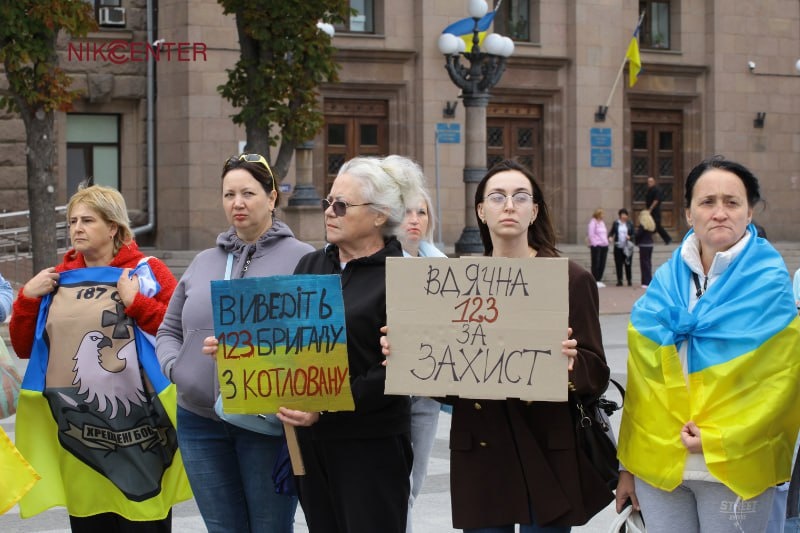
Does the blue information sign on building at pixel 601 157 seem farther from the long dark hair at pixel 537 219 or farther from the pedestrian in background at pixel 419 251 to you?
the long dark hair at pixel 537 219

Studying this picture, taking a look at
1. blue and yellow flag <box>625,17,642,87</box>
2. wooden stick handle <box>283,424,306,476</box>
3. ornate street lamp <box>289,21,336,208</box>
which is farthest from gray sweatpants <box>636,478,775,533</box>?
blue and yellow flag <box>625,17,642,87</box>

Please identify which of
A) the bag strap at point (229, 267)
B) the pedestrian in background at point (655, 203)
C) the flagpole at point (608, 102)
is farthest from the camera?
the flagpole at point (608, 102)

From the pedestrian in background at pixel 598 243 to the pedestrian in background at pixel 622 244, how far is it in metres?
0.26

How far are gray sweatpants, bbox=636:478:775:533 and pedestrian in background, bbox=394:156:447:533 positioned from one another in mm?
1211

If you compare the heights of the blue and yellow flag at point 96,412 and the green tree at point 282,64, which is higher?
the green tree at point 282,64

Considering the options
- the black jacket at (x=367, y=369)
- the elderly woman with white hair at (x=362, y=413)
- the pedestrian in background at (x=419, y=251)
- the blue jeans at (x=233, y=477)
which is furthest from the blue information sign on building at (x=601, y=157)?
the black jacket at (x=367, y=369)

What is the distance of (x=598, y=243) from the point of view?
2883 cm

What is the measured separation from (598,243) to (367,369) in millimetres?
24297

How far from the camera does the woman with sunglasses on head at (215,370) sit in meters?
5.31

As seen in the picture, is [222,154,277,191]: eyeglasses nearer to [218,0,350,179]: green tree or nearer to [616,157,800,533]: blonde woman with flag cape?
[616,157,800,533]: blonde woman with flag cape

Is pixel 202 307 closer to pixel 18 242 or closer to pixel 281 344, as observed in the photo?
pixel 281 344

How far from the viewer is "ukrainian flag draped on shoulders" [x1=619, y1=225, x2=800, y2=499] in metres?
4.44

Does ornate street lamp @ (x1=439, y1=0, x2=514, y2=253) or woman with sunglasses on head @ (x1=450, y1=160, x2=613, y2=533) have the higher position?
ornate street lamp @ (x1=439, y1=0, x2=514, y2=253)

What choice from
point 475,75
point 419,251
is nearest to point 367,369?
point 419,251
